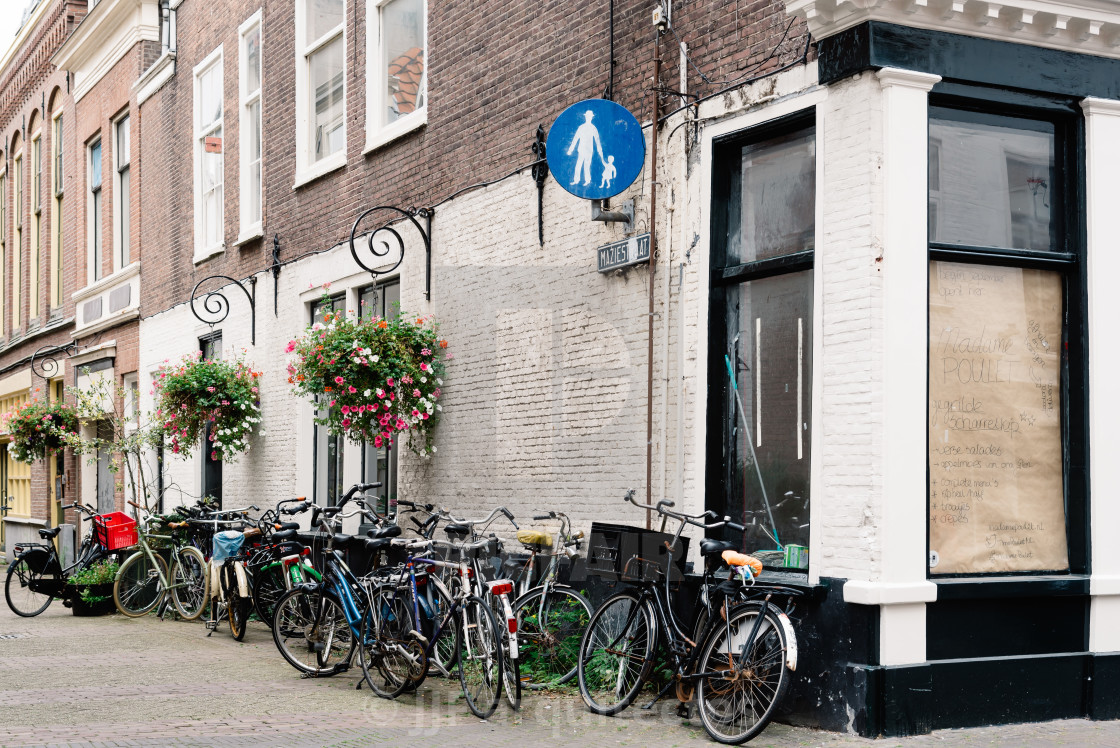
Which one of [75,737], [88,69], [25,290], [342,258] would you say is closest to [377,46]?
[342,258]

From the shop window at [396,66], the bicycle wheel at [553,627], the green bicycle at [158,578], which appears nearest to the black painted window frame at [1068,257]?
the bicycle wheel at [553,627]

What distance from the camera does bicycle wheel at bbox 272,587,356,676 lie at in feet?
27.4

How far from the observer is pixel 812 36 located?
6824mm

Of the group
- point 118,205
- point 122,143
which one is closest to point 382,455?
point 118,205

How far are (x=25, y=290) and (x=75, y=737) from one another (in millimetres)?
19412

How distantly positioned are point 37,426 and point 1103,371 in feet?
51.5

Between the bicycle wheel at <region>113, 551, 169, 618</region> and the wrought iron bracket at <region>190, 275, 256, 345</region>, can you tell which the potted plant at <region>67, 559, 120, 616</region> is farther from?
the wrought iron bracket at <region>190, 275, 256, 345</region>

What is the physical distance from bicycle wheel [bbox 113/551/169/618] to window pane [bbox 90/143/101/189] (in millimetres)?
9301

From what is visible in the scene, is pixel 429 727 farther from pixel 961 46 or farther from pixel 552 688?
pixel 961 46

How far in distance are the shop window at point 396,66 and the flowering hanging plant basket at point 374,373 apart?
1.98 metres

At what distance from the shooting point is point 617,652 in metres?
7.14

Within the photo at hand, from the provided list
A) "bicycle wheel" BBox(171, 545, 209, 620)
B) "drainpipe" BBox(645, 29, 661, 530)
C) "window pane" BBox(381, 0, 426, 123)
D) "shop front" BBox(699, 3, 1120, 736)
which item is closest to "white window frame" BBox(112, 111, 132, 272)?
"bicycle wheel" BBox(171, 545, 209, 620)

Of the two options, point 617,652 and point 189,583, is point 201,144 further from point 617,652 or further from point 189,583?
point 617,652

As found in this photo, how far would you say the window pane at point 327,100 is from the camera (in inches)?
493
